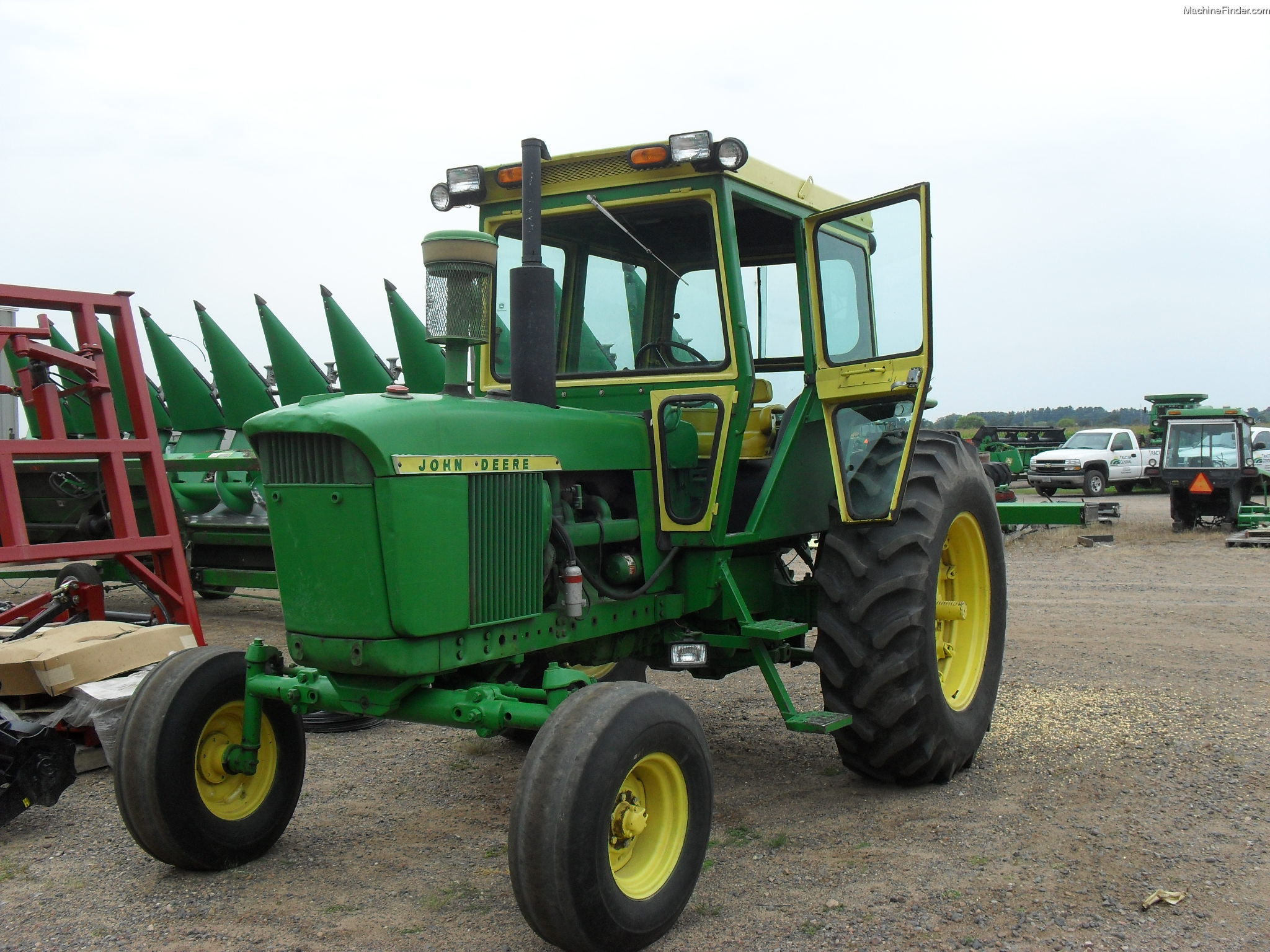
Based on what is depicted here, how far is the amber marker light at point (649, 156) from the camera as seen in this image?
3922 mm

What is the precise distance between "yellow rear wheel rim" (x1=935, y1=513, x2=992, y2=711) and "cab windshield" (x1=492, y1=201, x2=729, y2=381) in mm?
1531

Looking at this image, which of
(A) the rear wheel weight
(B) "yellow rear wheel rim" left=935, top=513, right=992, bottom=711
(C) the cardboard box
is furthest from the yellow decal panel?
(C) the cardboard box

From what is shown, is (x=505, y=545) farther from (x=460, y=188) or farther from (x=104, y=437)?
(x=104, y=437)

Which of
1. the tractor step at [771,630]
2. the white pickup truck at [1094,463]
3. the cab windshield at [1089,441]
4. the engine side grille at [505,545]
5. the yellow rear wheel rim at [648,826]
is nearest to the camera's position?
the yellow rear wheel rim at [648,826]

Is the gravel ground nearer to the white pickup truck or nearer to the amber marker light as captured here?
the amber marker light

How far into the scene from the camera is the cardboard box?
479 centimetres

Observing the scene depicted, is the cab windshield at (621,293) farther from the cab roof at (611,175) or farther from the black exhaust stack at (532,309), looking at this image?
the black exhaust stack at (532,309)

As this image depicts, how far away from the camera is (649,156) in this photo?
A: 3945 mm

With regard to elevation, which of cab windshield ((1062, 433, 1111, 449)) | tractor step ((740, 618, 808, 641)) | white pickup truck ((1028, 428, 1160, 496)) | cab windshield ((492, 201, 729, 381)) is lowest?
white pickup truck ((1028, 428, 1160, 496))

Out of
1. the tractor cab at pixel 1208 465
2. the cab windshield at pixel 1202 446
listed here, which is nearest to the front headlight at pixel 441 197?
the tractor cab at pixel 1208 465

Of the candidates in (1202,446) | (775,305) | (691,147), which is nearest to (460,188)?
(691,147)

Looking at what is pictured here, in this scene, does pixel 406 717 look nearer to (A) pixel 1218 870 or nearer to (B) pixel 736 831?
(B) pixel 736 831

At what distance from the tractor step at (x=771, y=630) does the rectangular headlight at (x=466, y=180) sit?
6.68ft

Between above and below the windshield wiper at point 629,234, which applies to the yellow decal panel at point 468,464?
below
